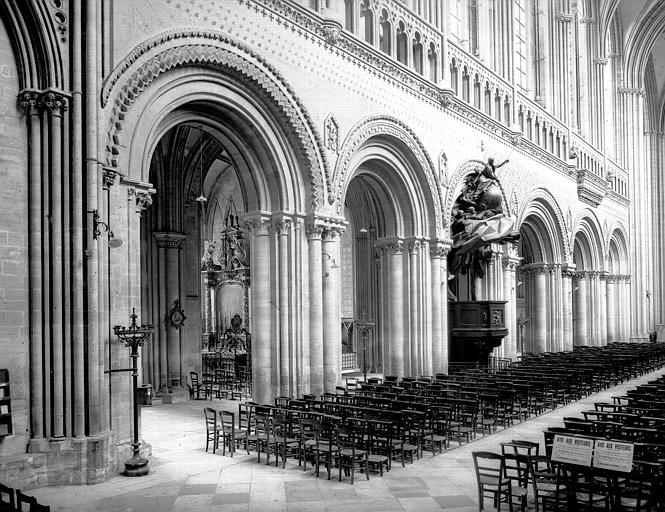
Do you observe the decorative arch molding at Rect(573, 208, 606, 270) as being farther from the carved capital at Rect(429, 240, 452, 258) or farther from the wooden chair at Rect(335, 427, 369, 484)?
the wooden chair at Rect(335, 427, 369, 484)

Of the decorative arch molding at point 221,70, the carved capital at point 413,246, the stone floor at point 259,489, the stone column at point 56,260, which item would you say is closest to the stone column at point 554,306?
the carved capital at point 413,246

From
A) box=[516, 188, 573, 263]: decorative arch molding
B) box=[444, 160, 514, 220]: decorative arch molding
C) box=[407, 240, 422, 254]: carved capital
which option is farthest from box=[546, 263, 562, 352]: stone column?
box=[407, 240, 422, 254]: carved capital

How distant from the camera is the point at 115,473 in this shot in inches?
458

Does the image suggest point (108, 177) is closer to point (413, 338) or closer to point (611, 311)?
point (413, 338)

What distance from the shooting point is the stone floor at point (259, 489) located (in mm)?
9562

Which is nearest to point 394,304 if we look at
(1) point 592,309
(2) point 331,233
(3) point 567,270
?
(2) point 331,233

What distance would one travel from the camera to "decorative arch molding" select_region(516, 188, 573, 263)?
33.8m

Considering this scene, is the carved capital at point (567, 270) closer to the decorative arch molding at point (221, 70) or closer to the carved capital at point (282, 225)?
the decorative arch molding at point (221, 70)

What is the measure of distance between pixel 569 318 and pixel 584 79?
1512 cm

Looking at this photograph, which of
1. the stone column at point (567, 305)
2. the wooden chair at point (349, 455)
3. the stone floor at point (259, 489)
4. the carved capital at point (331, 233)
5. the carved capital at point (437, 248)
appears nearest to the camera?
the stone floor at point (259, 489)

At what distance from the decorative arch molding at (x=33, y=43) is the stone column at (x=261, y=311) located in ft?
24.0

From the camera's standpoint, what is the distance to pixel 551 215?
36469 millimetres

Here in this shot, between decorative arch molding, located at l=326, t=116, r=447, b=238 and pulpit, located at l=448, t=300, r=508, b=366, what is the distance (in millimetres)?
3237

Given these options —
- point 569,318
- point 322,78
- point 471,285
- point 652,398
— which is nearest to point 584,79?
point 569,318
